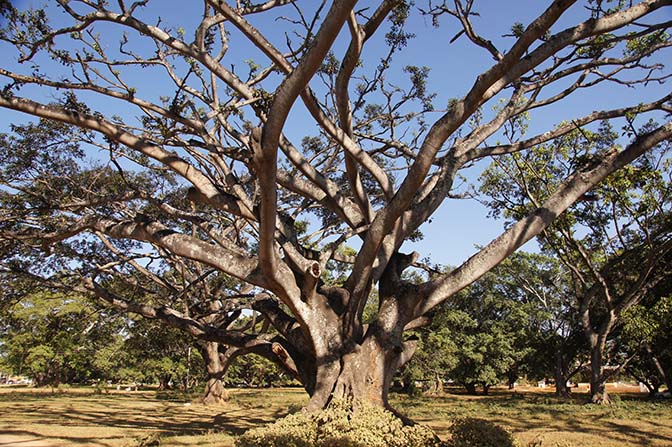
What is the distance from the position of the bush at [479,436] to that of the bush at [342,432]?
35 centimetres

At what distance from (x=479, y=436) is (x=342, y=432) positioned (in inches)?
71.4

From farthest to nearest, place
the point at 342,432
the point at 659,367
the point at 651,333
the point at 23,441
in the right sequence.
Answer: the point at 659,367
the point at 651,333
the point at 23,441
the point at 342,432

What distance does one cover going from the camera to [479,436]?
5.81 metres

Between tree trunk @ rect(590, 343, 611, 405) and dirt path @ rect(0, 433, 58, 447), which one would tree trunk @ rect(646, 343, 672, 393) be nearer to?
tree trunk @ rect(590, 343, 611, 405)

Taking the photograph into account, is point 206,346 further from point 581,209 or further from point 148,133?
point 581,209

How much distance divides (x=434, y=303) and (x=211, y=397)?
15410 millimetres

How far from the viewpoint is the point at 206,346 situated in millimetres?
19438

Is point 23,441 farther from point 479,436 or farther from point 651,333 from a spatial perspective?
point 651,333

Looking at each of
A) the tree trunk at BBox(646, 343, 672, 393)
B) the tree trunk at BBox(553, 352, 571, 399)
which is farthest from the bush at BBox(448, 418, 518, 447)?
the tree trunk at BBox(553, 352, 571, 399)

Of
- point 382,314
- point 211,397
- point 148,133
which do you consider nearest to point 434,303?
point 382,314

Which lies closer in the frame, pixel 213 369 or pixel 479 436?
pixel 479 436

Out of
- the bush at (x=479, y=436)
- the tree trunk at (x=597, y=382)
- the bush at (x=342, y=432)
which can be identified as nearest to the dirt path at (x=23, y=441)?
the bush at (x=342, y=432)

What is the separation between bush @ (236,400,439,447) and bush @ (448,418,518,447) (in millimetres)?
347

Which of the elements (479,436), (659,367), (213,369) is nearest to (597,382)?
(659,367)
